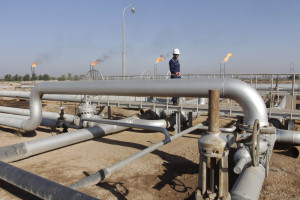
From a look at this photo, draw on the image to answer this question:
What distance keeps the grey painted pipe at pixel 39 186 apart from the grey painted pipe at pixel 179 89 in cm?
218

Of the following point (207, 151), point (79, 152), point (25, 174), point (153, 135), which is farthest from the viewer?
point (153, 135)

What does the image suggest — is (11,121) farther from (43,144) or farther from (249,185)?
(249,185)

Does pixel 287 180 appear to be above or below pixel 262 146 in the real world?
below

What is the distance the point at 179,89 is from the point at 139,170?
1862 millimetres

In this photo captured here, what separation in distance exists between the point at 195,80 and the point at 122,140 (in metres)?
3.97

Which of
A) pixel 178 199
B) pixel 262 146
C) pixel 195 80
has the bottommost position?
pixel 178 199

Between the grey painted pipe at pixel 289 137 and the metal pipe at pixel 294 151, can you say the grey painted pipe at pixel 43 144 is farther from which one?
the metal pipe at pixel 294 151

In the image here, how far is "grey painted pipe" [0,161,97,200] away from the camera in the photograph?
2365mm

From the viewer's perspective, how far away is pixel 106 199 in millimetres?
3531

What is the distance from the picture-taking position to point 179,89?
4023 mm

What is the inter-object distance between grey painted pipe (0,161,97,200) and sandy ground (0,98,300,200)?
0.63 m

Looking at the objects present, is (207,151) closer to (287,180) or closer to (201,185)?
(201,185)

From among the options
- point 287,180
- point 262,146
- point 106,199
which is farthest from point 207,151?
point 287,180

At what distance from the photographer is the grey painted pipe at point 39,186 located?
2365 mm
